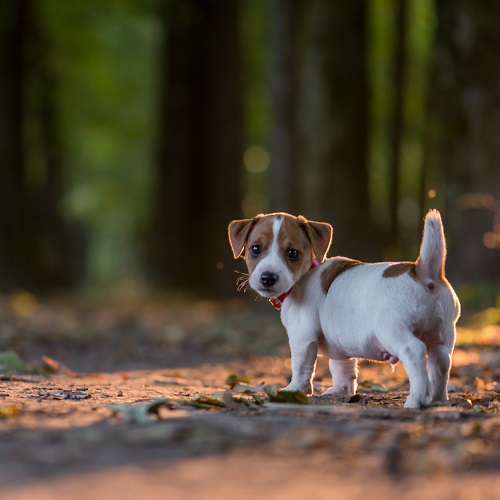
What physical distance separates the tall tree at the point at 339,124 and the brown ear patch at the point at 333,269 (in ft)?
32.9

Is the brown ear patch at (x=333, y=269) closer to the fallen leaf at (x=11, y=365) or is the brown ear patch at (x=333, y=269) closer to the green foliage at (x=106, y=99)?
the fallen leaf at (x=11, y=365)

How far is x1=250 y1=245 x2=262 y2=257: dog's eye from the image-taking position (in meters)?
6.36

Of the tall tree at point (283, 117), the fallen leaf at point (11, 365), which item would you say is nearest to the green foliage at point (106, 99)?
the tall tree at point (283, 117)

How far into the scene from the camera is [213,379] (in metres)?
8.40

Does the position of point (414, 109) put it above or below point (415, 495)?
above

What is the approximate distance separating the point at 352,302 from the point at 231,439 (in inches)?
69.5

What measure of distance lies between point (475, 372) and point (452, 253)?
6.36 meters

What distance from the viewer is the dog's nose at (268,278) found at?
20.0 ft

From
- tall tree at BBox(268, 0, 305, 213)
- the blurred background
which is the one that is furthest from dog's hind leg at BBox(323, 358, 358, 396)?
tall tree at BBox(268, 0, 305, 213)

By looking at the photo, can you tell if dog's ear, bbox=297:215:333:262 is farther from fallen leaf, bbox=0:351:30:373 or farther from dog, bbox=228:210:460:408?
fallen leaf, bbox=0:351:30:373

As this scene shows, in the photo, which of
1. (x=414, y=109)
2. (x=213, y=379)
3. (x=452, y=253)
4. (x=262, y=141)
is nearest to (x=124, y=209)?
(x=262, y=141)

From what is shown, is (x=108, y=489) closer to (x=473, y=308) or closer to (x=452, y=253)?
(x=473, y=308)

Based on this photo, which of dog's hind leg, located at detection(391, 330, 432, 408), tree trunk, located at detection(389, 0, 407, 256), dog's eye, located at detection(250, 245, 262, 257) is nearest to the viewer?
dog's hind leg, located at detection(391, 330, 432, 408)

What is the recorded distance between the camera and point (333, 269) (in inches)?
252
